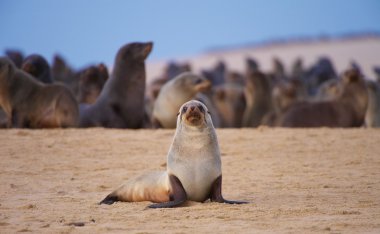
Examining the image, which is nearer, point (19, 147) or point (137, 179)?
point (137, 179)

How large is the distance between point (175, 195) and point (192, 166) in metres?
0.26

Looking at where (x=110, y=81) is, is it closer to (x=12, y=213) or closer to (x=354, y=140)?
(x=354, y=140)

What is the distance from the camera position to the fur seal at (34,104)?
37.4 ft

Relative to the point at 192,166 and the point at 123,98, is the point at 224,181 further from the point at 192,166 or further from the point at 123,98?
the point at 123,98

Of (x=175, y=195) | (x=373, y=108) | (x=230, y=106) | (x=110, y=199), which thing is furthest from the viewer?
(x=230, y=106)

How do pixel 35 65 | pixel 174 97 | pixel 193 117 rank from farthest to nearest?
pixel 35 65
pixel 174 97
pixel 193 117

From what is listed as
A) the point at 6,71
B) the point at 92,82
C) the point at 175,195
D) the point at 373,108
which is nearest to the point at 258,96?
the point at 373,108

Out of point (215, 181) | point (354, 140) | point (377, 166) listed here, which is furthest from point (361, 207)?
point (354, 140)

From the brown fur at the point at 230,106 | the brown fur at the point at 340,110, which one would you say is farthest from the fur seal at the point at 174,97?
the brown fur at the point at 230,106

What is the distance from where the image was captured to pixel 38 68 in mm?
13453

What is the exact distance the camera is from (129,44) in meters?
12.7

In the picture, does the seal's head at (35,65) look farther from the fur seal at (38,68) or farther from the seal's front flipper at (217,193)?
the seal's front flipper at (217,193)

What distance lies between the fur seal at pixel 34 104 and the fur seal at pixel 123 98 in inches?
20.0

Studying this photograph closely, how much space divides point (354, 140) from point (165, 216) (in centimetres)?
466
